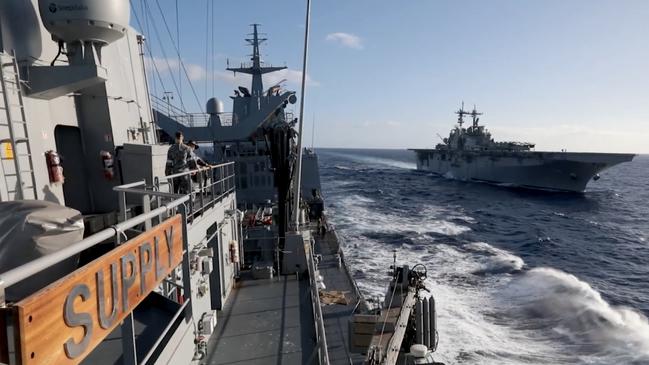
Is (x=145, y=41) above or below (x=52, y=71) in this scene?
above

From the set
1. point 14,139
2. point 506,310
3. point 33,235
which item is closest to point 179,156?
point 14,139

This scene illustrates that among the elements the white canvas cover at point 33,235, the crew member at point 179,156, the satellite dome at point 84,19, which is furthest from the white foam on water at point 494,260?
the white canvas cover at point 33,235

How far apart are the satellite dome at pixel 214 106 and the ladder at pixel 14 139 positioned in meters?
26.5

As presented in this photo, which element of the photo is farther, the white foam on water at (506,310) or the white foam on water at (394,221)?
the white foam on water at (394,221)

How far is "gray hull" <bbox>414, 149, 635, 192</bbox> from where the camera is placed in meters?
52.5

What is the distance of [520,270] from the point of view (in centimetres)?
2255

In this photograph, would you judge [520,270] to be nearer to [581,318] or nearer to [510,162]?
[581,318]

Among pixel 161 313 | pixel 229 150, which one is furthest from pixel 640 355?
pixel 229 150

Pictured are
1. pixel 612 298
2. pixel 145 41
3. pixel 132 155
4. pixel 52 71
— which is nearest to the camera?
pixel 52 71

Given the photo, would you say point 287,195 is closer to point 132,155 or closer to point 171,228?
point 132,155

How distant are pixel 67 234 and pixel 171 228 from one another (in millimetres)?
977

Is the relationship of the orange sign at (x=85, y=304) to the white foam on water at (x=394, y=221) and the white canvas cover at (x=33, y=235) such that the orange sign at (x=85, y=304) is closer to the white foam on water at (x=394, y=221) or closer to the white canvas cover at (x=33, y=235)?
the white canvas cover at (x=33, y=235)

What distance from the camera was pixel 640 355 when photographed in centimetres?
1324

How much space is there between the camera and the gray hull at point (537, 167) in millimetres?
52469
